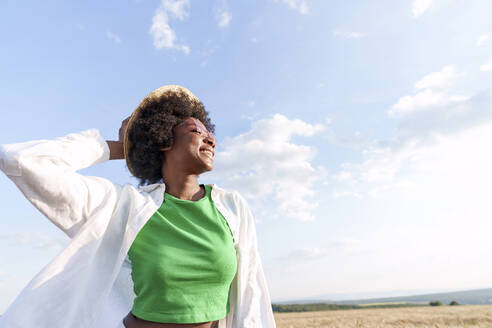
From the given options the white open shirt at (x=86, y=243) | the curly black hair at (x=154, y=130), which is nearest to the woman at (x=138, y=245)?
the white open shirt at (x=86, y=243)

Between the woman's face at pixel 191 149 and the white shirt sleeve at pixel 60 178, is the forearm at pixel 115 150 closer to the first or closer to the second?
the white shirt sleeve at pixel 60 178

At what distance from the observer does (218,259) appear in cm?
300

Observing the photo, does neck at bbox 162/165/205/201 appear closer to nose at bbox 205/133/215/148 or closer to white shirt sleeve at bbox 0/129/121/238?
nose at bbox 205/133/215/148

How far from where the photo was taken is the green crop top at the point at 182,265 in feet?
9.22

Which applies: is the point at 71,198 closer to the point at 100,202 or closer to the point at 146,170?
the point at 100,202

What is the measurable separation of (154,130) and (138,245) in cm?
126

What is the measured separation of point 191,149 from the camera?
3.50m

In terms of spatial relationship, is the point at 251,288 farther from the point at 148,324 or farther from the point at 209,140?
the point at 209,140

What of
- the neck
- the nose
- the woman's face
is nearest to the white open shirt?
the neck

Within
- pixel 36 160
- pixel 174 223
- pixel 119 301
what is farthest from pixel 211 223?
pixel 36 160

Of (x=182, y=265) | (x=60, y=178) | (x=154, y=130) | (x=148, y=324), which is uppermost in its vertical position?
(x=154, y=130)

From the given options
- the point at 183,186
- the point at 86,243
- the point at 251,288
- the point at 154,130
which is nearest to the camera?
the point at 86,243

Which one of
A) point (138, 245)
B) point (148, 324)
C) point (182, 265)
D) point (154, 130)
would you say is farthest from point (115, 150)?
point (148, 324)

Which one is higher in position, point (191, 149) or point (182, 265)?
point (191, 149)
